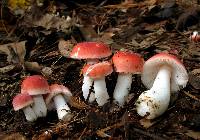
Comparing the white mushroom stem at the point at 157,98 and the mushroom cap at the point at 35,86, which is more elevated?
the mushroom cap at the point at 35,86

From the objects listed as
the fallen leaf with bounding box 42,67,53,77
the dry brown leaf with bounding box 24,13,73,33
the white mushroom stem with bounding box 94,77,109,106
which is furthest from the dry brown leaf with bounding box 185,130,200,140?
the dry brown leaf with bounding box 24,13,73,33

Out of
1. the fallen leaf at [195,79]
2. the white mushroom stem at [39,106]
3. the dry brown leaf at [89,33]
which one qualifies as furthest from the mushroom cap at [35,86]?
the dry brown leaf at [89,33]

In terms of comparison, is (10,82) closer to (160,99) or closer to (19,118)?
(19,118)

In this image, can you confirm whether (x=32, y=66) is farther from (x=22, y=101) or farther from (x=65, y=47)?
(x=22, y=101)

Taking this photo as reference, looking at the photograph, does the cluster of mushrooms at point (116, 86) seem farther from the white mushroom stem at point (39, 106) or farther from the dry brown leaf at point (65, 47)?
the dry brown leaf at point (65, 47)

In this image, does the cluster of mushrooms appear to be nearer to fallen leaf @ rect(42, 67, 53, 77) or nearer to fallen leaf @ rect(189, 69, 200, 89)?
fallen leaf @ rect(189, 69, 200, 89)

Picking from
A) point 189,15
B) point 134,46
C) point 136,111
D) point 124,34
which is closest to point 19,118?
point 136,111
